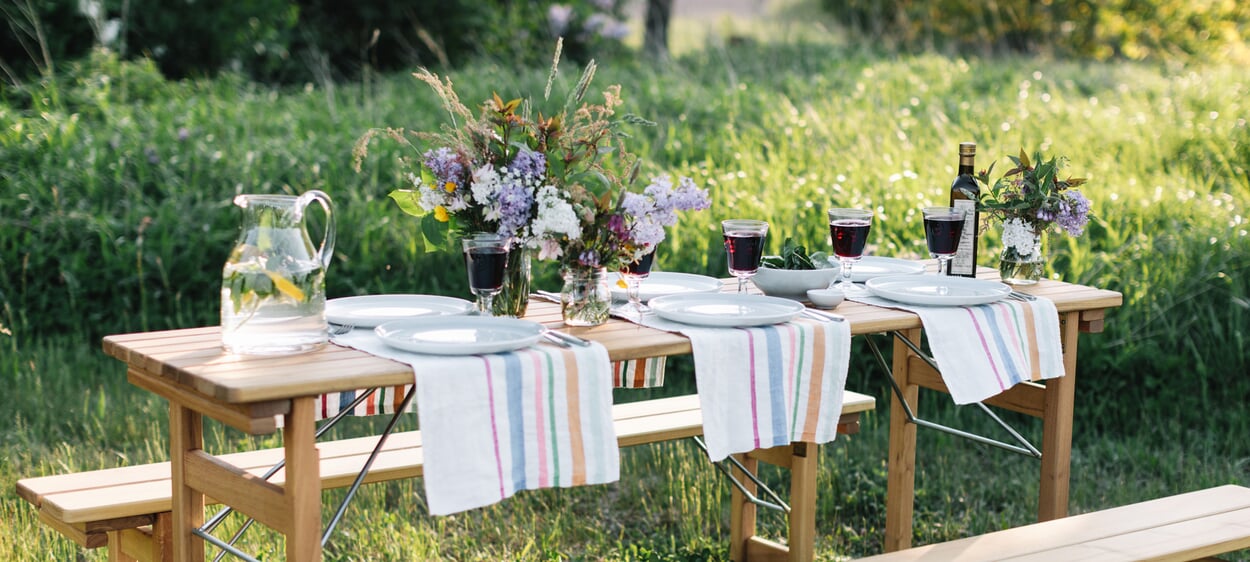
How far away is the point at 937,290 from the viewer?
2.81 m

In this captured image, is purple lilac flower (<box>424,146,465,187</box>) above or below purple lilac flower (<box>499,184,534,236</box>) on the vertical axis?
above

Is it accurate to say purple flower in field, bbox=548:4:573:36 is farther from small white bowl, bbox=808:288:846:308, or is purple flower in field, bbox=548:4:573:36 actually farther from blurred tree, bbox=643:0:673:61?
small white bowl, bbox=808:288:846:308

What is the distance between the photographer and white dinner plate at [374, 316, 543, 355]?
2152 millimetres

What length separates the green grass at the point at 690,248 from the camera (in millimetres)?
3832

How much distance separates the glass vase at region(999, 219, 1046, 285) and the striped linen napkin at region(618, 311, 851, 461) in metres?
0.76

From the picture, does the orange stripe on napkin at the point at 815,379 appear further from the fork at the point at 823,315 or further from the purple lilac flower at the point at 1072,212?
the purple lilac flower at the point at 1072,212

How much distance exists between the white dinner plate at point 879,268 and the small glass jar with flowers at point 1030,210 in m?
0.22

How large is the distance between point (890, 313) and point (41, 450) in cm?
280

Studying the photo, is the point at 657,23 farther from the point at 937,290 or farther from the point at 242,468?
the point at 242,468

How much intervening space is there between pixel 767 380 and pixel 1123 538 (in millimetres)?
869

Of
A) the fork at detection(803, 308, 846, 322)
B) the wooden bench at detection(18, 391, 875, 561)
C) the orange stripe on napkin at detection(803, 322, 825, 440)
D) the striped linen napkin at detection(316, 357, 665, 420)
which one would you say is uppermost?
the fork at detection(803, 308, 846, 322)

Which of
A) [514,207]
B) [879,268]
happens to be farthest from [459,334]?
[879,268]

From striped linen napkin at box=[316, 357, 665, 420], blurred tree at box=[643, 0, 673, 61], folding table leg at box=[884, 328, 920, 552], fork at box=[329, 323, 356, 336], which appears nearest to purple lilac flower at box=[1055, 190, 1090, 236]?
folding table leg at box=[884, 328, 920, 552]

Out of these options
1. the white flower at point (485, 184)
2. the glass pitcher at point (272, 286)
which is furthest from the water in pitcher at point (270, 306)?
the white flower at point (485, 184)
